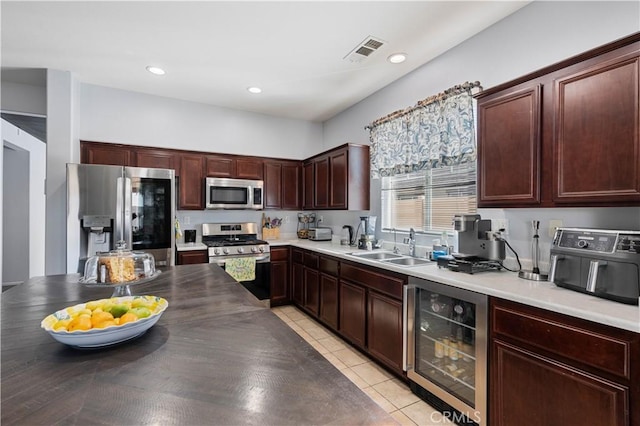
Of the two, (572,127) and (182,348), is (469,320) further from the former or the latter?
(182,348)

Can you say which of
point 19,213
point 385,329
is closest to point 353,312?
point 385,329

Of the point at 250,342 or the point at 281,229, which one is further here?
the point at 281,229

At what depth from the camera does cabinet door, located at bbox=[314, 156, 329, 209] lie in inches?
155

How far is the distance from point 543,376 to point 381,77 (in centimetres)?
293

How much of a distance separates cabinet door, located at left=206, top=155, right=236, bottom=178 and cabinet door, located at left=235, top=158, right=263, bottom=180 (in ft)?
0.23

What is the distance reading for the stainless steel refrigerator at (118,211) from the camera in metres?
2.92

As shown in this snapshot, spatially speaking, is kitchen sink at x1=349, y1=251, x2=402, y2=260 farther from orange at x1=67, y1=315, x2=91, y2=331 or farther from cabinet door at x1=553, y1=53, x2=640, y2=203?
orange at x1=67, y1=315, x2=91, y2=331

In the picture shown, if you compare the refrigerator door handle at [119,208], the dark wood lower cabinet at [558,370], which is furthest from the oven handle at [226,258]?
the dark wood lower cabinet at [558,370]

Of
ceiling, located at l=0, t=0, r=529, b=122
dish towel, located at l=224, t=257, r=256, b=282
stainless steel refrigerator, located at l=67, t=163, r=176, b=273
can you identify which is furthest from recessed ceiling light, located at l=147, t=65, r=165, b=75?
dish towel, located at l=224, t=257, r=256, b=282

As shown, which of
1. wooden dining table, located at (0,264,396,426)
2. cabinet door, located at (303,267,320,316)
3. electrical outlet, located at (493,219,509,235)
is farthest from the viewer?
cabinet door, located at (303,267,320,316)

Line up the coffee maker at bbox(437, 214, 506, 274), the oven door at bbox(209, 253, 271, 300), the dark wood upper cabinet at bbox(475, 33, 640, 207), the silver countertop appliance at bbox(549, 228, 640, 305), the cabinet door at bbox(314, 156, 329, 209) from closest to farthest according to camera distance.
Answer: the silver countertop appliance at bbox(549, 228, 640, 305) < the dark wood upper cabinet at bbox(475, 33, 640, 207) < the coffee maker at bbox(437, 214, 506, 274) < the oven door at bbox(209, 253, 271, 300) < the cabinet door at bbox(314, 156, 329, 209)

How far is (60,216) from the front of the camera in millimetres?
3188

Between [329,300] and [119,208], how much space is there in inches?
95.0

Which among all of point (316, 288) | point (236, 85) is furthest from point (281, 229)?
point (236, 85)
